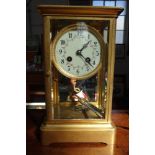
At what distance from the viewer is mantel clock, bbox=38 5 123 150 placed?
684 mm

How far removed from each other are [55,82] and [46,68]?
5 centimetres

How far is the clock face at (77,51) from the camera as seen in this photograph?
0.70m

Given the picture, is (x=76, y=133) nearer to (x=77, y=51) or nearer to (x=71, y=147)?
(x=71, y=147)

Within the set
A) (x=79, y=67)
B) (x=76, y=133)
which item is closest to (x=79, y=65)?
(x=79, y=67)

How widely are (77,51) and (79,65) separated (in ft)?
0.12

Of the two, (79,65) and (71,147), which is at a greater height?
(79,65)

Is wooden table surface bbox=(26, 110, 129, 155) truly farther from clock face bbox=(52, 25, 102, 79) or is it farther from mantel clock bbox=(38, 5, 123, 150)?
clock face bbox=(52, 25, 102, 79)

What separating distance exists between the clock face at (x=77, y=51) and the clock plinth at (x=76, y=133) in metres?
0.13

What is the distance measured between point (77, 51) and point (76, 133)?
A: 8.3 inches

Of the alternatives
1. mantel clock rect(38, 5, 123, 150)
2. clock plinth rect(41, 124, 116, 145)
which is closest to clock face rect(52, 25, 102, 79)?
mantel clock rect(38, 5, 123, 150)

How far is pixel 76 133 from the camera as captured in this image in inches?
27.6

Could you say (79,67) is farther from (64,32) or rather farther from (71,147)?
(71,147)

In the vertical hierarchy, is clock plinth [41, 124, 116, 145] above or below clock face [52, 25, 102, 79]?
below
